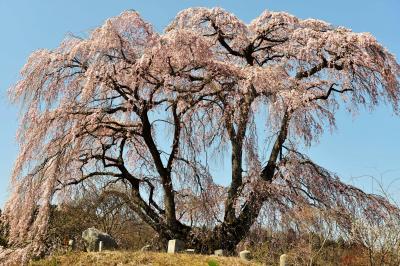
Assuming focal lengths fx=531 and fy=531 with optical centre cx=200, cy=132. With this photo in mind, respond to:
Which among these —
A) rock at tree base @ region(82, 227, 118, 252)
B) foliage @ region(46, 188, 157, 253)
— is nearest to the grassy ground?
rock at tree base @ region(82, 227, 118, 252)

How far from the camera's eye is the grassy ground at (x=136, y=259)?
9352mm

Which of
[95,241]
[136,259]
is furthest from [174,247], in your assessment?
[95,241]

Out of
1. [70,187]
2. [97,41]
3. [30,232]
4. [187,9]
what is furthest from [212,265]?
[187,9]

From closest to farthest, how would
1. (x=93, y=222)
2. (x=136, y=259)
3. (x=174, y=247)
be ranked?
1. (x=136, y=259)
2. (x=174, y=247)
3. (x=93, y=222)

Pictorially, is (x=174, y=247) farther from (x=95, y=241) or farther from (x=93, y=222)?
(x=93, y=222)

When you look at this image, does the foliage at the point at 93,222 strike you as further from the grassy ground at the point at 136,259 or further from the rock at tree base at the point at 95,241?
the grassy ground at the point at 136,259

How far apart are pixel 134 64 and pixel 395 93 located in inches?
263

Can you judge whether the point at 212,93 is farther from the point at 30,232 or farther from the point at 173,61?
the point at 30,232

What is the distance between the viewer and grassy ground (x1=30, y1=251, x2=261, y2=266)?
935cm

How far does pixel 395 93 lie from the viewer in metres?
13.4

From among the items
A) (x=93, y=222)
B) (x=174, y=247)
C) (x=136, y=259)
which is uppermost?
(x=93, y=222)

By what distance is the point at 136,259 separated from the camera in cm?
941

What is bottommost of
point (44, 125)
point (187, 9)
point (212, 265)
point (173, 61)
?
point (212, 265)

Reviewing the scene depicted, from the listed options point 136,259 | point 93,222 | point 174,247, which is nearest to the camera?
point 136,259
